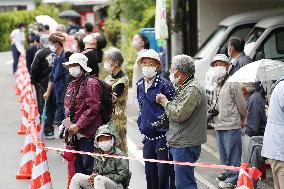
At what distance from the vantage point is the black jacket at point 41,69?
1441 centimetres

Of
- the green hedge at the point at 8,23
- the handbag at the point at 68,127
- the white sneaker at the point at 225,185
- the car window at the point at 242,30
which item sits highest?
the car window at the point at 242,30

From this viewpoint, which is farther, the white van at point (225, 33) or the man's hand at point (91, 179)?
the white van at point (225, 33)

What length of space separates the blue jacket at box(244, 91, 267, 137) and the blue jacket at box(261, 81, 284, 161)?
210 centimetres

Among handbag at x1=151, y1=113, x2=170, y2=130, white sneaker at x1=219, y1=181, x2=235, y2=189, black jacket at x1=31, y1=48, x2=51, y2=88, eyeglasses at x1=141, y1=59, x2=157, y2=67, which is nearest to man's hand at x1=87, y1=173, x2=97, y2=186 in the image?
handbag at x1=151, y1=113, x2=170, y2=130

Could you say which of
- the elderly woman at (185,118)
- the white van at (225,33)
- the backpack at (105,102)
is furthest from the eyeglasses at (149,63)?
the white van at (225,33)

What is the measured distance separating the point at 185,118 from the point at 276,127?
1171 mm

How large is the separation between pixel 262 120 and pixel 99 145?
2572mm

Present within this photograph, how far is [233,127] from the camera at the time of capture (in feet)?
33.0

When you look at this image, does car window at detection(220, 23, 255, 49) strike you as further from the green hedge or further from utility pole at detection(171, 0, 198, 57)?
the green hedge

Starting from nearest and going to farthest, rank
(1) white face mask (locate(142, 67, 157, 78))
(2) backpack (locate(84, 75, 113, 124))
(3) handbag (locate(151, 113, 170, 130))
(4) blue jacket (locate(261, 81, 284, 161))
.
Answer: (4) blue jacket (locate(261, 81, 284, 161)), (3) handbag (locate(151, 113, 170, 130)), (1) white face mask (locate(142, 67, 157, 78)), (2) backpack (locate(84, 75, 113, 124))

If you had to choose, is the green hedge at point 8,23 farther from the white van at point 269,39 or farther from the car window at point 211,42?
the white van at point 269,39

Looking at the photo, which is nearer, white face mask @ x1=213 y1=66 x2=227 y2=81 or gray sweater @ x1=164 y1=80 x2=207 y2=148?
gray sweater @ x1=164 y1=80 x2=207 y2=148

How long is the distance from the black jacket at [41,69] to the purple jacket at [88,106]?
533 cm

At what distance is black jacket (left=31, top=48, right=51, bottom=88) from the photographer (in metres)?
14.4
